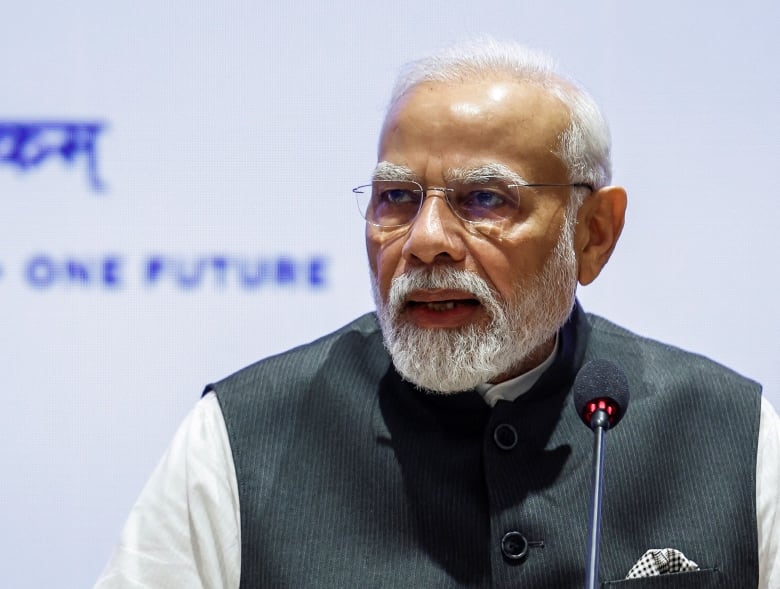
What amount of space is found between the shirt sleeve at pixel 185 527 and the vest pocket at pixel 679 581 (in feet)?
2.26

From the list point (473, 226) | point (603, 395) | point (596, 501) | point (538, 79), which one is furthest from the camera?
point (538, 79)

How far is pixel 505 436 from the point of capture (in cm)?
225

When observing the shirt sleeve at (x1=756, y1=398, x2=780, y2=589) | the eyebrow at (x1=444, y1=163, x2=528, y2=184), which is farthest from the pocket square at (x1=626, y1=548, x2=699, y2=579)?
the eyebrow at (x1=444, y1=163, x2=528, y2=184)

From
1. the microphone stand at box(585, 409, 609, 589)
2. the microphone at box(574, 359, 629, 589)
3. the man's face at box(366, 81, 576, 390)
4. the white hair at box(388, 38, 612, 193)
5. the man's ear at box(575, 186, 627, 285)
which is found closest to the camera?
the microphone stand at box(585, 409, 609, 589)

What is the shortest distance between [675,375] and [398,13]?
3.79 feet

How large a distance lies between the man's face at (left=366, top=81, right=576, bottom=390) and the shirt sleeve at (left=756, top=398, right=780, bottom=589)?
19.0 inches

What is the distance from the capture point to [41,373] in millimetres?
2865

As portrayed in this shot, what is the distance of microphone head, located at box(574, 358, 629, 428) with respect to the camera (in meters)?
1.85

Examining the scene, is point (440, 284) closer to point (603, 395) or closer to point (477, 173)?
point (477, 173)

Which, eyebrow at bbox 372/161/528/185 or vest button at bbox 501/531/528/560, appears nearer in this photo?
vest button at bbox 501/531/528/560

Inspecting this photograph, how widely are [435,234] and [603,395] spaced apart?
1.63 ft

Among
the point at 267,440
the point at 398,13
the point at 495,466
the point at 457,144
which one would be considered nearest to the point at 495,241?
the point at 457,144

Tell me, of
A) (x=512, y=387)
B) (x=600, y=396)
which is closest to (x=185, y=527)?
(x=512, y=387)

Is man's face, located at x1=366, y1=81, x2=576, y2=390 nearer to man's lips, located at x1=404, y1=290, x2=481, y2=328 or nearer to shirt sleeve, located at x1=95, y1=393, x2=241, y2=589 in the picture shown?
man's lips, located at x1=404, y1=290, x2=481, y2=328
